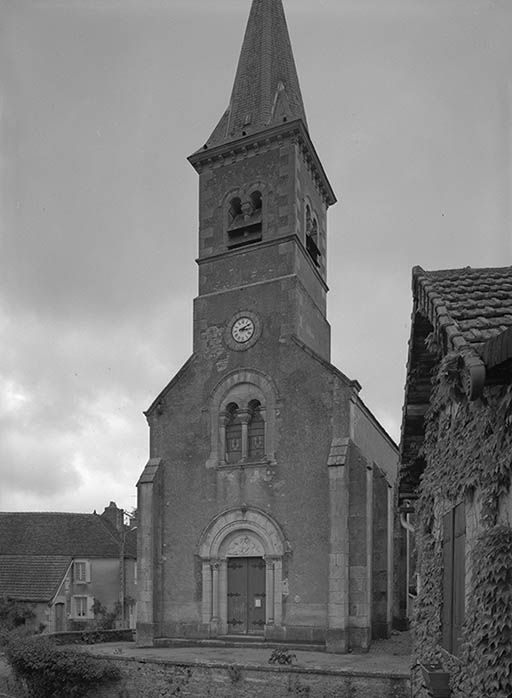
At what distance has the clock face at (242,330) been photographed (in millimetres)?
22737

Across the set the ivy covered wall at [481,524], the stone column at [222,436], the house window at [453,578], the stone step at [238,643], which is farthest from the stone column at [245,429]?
the house window at [453,578]

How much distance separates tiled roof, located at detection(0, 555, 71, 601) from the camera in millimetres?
29906

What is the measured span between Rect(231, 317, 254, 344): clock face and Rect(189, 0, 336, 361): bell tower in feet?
1.48

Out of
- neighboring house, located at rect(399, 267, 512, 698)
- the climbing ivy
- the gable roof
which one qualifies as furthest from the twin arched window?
the climbing ivy

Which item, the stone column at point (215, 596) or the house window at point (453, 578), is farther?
the stone column at point (215, 596)

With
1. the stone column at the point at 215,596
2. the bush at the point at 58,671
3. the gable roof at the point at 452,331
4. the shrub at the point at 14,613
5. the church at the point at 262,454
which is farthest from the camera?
the shrub at the point at 14,613

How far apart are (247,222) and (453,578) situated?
1916 centimetres

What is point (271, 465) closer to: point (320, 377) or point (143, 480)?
point (320, 377)

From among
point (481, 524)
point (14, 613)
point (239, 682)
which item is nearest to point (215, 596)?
point (239, 682)

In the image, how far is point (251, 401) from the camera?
22047 millimetres

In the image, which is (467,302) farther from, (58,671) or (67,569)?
(67,569)

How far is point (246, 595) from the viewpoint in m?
20.9

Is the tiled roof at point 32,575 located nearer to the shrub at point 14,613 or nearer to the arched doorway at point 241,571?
the shrub at point 14,613

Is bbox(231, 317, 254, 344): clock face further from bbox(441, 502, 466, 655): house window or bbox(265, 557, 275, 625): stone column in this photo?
bbox(441, 502, 466, 655): house window
